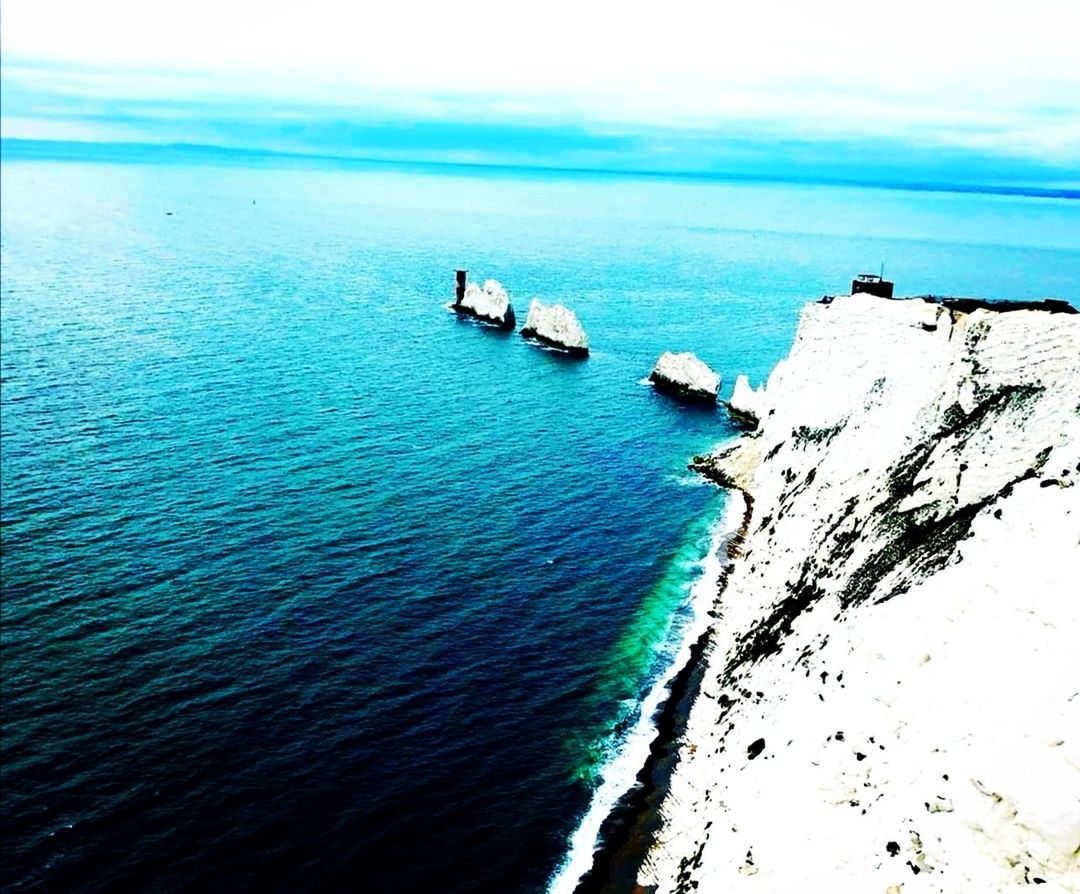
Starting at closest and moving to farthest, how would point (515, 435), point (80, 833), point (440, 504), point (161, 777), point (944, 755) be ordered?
1. point (944, 755)
2. point (80, 833)
3. point (161, 777)
4. point (440, 504)
5. point (515, 435)

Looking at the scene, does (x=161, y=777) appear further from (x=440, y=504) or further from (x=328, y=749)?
(x=440, y=504)

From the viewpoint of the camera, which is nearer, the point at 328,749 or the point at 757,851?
the point at 757,851

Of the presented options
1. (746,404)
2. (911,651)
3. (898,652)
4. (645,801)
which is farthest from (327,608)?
(746,404)

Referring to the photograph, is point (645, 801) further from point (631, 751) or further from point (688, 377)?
point (688, 377)

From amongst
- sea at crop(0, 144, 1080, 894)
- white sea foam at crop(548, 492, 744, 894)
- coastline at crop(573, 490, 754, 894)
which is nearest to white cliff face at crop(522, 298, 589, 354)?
sea at crop(0, 144, 1080, 894)

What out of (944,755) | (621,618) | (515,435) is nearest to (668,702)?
(621,618)

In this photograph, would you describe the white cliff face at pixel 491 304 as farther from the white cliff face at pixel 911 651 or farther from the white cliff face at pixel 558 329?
the white cliff face at pixel 911 651
